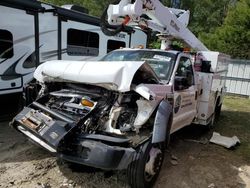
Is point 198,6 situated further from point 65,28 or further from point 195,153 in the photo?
point 195,153

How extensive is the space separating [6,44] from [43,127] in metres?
3.72

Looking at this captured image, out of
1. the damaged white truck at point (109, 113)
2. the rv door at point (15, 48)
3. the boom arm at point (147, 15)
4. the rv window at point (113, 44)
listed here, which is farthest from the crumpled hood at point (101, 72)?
the rv window at point (113, 44)

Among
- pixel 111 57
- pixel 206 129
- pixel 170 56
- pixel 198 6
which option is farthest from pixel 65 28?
pixel 198 6

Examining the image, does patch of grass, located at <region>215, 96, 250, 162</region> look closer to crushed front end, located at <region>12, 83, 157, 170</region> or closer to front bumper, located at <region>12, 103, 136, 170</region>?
crushed front end, located at <region>12, 83, 157, 170</region>

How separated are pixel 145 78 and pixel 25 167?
2.15 m

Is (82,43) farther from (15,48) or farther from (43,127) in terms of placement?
(43,127)

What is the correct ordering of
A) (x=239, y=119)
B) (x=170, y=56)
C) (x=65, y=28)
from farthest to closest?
1. (x=239, y=119)
2. (x=65, y=28)
3. (x=170, y=56)

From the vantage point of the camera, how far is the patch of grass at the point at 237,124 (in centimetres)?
608

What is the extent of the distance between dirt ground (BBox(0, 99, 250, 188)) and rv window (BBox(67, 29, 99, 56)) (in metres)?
3.35

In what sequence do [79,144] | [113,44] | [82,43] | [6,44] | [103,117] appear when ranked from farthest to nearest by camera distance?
[113,44] < [82,43] < [6,44] < [103,117] < [79,144]

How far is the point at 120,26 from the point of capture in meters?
5.37

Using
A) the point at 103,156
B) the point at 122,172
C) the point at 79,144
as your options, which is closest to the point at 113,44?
the point at 122,172

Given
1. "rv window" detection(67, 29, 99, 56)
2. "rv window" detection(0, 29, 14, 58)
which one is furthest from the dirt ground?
"rv window" detection(67, 29, 99, 56)

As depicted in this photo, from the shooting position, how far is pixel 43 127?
12.4 ft
